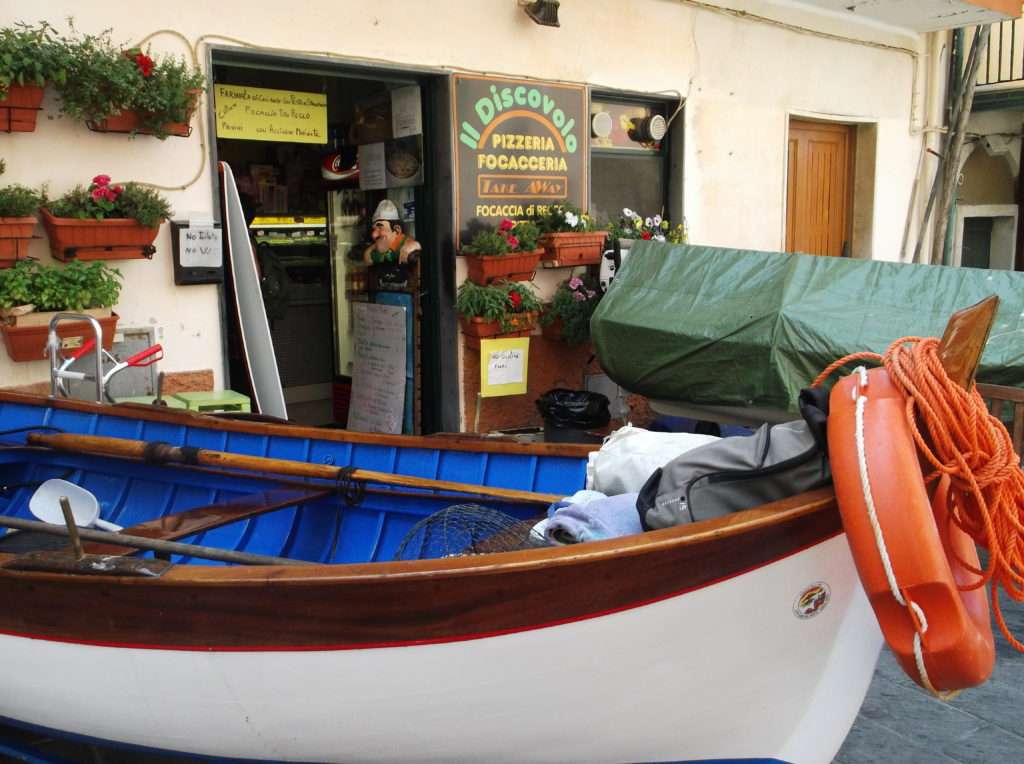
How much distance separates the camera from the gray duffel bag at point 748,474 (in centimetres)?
269

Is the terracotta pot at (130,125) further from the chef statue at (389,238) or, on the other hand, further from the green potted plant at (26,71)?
the chef statue at (389,238)

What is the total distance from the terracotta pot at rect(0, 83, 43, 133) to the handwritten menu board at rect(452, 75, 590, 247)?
8.89 ft

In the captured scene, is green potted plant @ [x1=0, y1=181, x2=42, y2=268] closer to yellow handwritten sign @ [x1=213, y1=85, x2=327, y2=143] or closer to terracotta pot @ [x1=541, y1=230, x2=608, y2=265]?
yellow handwritten sign @ [x1=213, y1=85, x2=327, y2=143]

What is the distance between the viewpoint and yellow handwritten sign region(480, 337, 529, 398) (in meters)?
6.92

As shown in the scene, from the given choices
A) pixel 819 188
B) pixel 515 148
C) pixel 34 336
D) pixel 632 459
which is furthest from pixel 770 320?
pixel 819 188

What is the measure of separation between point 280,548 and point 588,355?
3940 mm

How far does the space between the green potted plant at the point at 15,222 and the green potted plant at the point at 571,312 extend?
353 centimetres

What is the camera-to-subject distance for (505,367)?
7.04 m

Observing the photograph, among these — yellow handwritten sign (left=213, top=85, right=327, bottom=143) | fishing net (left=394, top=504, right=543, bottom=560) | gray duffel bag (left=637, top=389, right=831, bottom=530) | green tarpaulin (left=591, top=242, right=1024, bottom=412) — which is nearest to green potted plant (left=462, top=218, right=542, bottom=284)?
green tarpaulin (left=591, top=242, right=1024, bottom=412)

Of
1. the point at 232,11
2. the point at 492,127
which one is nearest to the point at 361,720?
the point at 232,11

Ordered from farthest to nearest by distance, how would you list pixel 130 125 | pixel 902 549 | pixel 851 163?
pixel 851 163
pixel 130 125
pixel 902 549

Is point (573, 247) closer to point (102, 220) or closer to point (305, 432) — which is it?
point (102, 220)

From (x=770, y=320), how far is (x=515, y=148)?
7.83 feet

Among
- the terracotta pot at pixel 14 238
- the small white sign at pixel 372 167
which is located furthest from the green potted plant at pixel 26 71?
the small white sign at pixel 372 167
